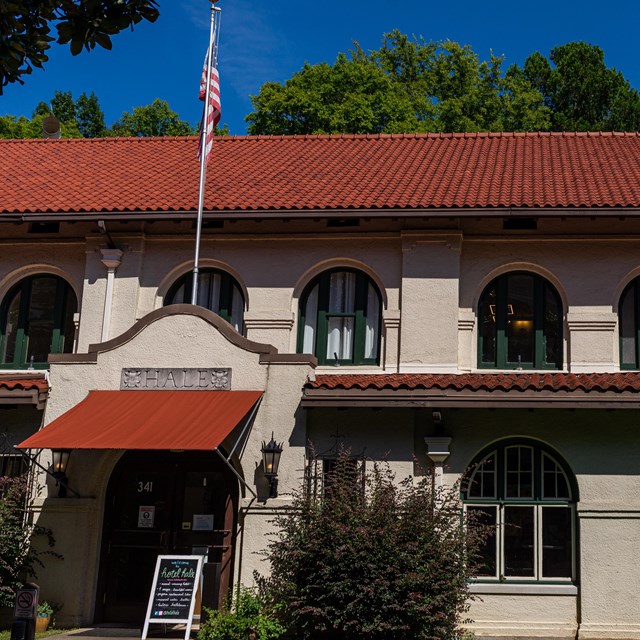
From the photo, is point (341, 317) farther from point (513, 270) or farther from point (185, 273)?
point (513, 270)

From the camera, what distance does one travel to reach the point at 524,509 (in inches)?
634

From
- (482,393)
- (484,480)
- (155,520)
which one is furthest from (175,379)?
(484,480)

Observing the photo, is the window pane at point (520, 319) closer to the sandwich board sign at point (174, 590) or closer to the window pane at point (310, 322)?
the window pane at point (310, 322)

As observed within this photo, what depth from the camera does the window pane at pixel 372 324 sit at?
18453mm

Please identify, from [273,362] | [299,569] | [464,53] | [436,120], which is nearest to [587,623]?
[299,569]

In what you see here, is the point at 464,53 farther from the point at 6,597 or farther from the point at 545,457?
the point at 6,597

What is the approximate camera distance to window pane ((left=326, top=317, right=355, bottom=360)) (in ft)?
60.7

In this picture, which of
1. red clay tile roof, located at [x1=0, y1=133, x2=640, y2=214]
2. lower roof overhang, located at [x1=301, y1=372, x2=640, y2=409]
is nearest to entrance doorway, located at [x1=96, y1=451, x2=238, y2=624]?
lower roof overhang, located at [x1=301, y1=372, x2=640, y2=409]

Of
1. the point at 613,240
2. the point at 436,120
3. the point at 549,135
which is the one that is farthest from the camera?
the point at 436,120

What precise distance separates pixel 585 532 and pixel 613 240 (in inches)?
205

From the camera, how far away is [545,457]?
1625 centimetres

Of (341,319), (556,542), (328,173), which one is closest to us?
(556,542)

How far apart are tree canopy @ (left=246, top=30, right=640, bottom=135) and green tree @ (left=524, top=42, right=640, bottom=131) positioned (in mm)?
39

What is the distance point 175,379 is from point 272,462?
81.0 inches
